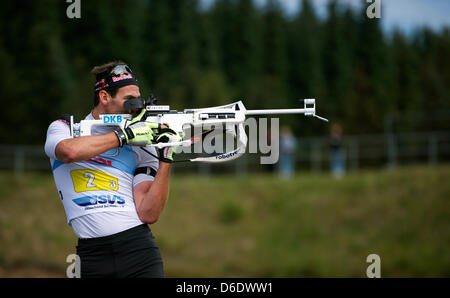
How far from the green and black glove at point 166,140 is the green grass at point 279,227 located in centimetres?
1951

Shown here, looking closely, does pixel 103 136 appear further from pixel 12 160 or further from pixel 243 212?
pixel 12 160

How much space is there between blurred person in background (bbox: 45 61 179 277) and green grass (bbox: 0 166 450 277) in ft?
63.7

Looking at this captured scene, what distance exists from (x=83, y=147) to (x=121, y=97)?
771 mm

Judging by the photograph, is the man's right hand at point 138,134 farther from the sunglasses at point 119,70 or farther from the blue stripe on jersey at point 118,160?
the sunglasses at point 119,70

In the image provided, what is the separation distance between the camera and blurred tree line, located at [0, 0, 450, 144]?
39.1 m

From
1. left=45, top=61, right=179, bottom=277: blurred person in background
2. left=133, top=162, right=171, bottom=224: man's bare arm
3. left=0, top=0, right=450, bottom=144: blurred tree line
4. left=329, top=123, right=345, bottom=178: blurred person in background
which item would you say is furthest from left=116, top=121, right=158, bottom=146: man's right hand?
left=0, top=0, right=450, bottom=144: blurred tree line

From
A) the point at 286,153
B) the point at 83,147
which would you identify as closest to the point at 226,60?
the point at 286,153

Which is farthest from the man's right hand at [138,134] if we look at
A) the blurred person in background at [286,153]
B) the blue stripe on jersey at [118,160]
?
the blurred person in background at [286,153]

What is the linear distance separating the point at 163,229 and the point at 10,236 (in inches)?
252

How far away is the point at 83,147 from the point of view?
17.9ft

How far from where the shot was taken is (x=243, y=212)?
2758 centimetres

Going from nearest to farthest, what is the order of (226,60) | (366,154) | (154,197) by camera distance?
(154,197) → (366,154) → (226,60)

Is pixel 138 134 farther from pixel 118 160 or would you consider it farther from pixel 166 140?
pixel 118 160

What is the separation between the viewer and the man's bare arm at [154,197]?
5793 millimetres
